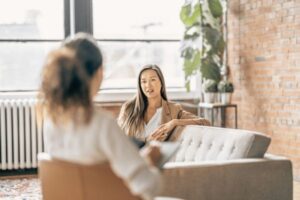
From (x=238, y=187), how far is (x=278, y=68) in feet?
9.09

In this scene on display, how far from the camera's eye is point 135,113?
413 centimetres

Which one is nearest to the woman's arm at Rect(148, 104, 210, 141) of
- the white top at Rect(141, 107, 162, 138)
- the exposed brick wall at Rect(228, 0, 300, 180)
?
the white top at Rect(141, 107, 162, 138)

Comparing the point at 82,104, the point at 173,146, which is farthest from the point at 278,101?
the point at 82,104

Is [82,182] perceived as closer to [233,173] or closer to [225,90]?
[233,173]

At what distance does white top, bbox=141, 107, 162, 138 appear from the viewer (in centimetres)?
407

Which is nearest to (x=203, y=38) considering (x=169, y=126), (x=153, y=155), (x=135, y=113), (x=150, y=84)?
(x=150, y=84)

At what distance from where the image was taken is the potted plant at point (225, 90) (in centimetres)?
618

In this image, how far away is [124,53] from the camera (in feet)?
22.2

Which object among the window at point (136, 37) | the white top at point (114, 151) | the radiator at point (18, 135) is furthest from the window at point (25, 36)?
the white top at point (114, 151)

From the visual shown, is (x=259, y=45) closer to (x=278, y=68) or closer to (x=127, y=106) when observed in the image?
(x=278, y=68)

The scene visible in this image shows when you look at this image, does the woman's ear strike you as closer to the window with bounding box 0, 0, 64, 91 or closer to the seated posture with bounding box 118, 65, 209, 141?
the seated posture with bounding box 118, 65, 209, 141

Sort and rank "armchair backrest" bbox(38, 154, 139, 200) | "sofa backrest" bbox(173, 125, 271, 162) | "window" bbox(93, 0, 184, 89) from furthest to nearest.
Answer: "window" bbox(93, 0, 184, 89) → "sofa backrest" bbox(173, 125, 271, 162) → "armchair backrest" bbox(38, 154, 139, 200)

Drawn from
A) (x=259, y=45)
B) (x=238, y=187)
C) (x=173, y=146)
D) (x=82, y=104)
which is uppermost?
(x=259, y=45)

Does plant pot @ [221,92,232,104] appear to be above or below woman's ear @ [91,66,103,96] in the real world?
below
